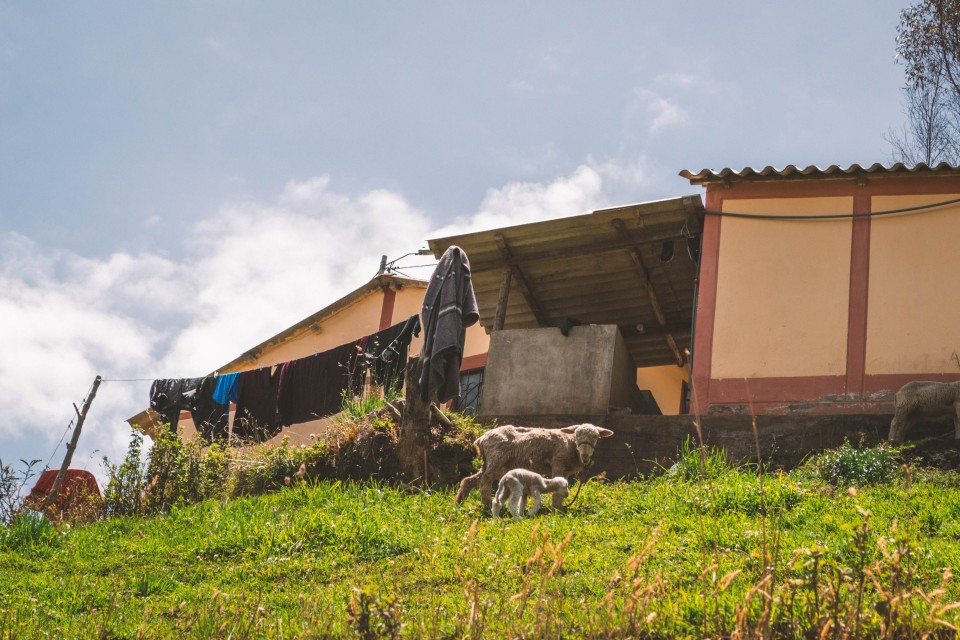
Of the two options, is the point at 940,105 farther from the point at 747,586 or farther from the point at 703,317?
the point at 747,586

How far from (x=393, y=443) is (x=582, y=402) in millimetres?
3138

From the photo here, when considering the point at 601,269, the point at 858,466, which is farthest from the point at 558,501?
the point at 601,269

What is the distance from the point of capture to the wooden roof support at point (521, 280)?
15727 mm

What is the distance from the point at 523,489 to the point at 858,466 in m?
3.36

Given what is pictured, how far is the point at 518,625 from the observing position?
5191 mm

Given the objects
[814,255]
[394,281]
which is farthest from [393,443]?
[394,281]

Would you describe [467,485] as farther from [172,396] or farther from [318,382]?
[172,396]

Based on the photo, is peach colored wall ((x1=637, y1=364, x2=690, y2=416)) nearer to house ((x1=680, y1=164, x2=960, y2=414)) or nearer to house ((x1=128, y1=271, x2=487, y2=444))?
house ((x1=128, y1=271, x2=487, y2=444))

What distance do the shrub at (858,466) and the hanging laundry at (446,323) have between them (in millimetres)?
4121

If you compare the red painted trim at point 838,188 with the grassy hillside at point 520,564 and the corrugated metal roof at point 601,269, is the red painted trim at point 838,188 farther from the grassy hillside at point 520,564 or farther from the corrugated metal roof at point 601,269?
the grassy hillside at point 520,564

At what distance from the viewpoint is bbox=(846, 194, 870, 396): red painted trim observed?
516 inches

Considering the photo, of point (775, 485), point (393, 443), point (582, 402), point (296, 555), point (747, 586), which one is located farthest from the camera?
point (582, 402)

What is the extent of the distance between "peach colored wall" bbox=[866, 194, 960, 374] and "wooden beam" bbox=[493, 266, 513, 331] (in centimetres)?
509

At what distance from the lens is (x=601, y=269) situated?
53.8ft
